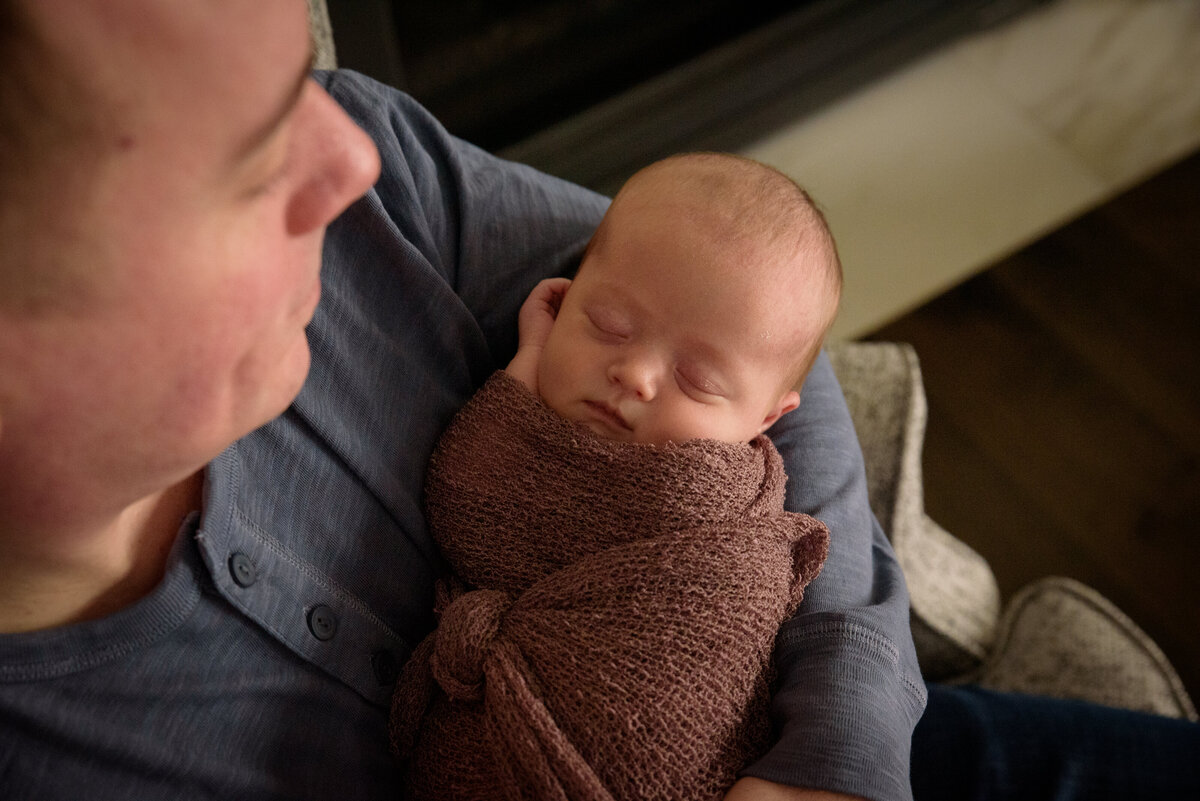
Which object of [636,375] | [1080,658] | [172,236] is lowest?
[1080,658]

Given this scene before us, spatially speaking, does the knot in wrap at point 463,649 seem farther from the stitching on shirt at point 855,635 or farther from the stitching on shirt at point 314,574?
the stitching on shirt at point 855,635

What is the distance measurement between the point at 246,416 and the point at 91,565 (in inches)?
6.3

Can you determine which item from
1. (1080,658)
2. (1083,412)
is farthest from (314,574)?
(1083,412)

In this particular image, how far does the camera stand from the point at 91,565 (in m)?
0.54

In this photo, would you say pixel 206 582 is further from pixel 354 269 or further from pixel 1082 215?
pixel 1082 215

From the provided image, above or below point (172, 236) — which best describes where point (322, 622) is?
below

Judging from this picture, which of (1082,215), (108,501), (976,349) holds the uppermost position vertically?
(108,501)

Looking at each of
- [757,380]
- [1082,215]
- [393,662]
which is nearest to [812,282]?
[757,380]

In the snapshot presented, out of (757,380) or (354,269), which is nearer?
(354,269)

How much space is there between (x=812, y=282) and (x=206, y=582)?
59cm

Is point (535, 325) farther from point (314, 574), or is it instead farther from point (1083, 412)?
point (1083, 412)

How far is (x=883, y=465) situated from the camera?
122cm

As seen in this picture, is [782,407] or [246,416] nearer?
[246,416]

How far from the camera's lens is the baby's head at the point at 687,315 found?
814 mm
